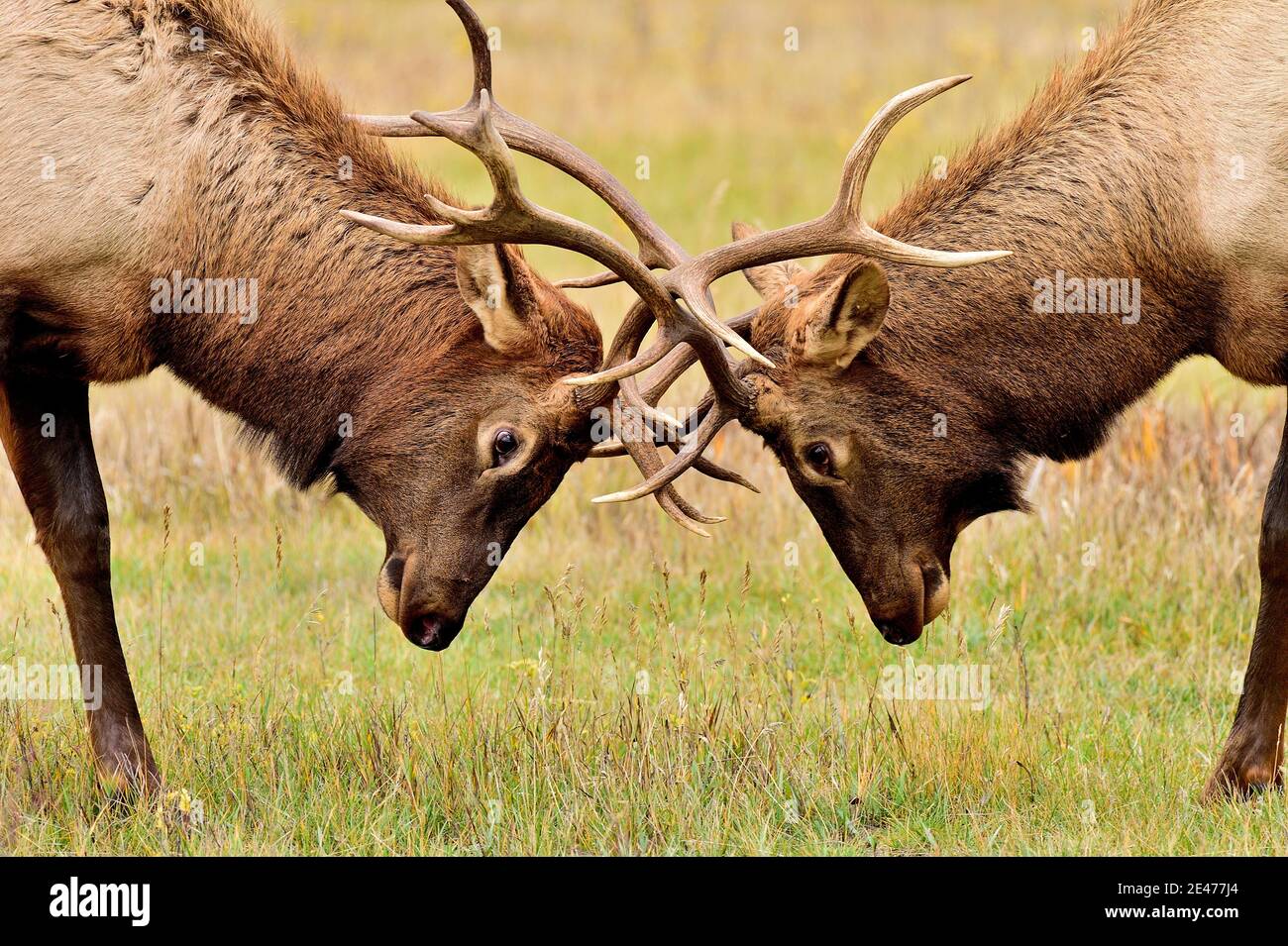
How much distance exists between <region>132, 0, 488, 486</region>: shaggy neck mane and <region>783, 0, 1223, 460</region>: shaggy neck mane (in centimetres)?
153

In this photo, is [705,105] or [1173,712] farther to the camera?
[705,105]

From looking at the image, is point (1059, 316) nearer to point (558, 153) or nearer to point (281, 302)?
point (558, 153)

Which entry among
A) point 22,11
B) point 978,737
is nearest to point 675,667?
point 978,737

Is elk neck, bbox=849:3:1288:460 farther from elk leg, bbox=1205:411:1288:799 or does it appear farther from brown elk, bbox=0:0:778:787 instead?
brown elk, bbox=0:0:778:787

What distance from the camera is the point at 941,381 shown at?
19.4ft

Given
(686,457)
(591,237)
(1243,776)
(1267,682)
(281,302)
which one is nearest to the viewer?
(591,237)

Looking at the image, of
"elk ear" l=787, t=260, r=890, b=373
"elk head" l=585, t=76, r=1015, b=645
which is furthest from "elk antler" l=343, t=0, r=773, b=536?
"elk ear" l=787, t=260, r=890, b=373

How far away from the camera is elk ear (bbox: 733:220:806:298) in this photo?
635 cm

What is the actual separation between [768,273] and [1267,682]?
7.73ft

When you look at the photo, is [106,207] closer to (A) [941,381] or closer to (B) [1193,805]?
(A) [941,381]

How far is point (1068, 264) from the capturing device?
19.5 feet

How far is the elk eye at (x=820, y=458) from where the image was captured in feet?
19.0

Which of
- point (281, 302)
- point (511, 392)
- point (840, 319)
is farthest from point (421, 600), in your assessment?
point (840, 319)

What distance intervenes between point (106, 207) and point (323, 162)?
78 centimetres
